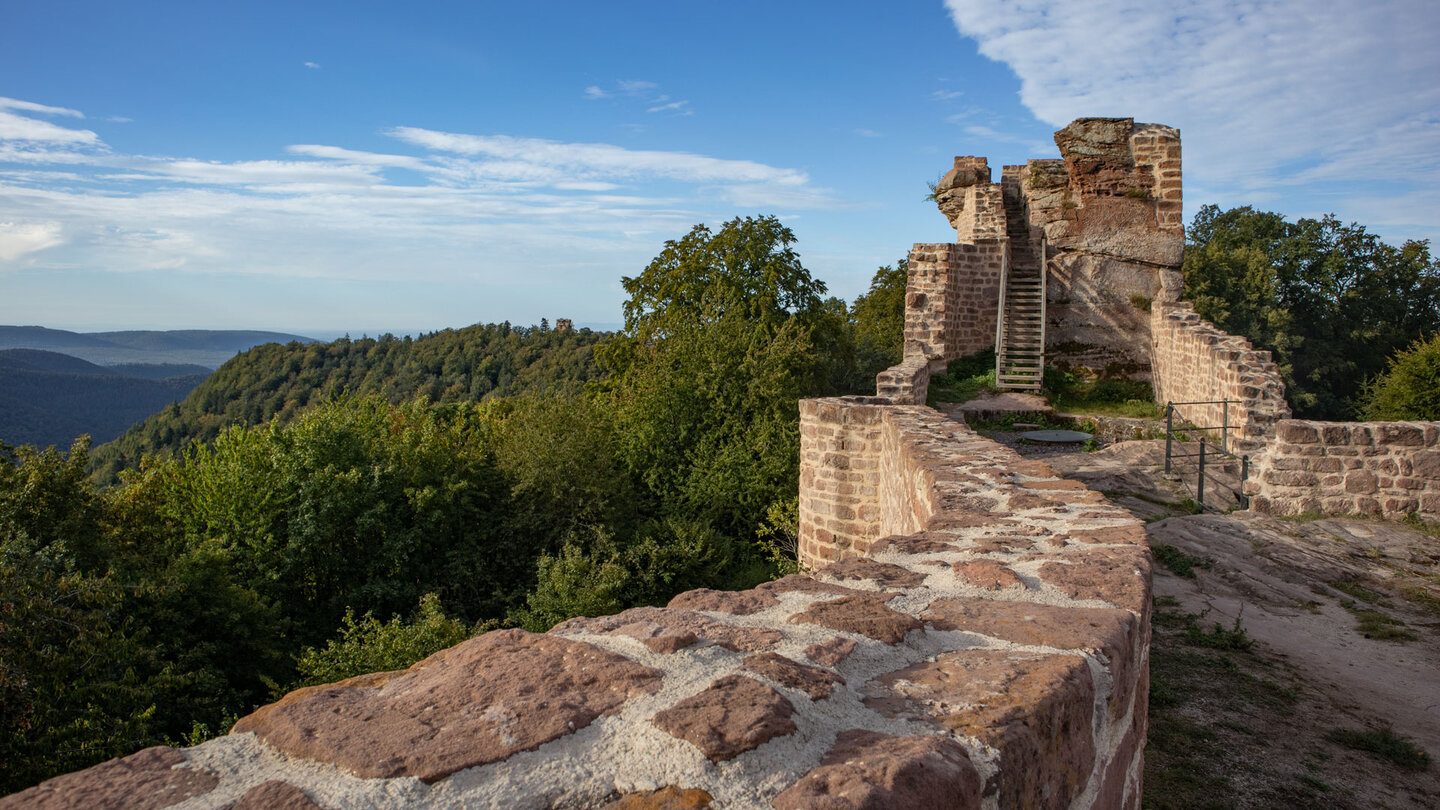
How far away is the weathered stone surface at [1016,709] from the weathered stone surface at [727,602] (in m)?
0.57

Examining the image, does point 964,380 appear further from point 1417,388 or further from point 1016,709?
point 1016,709

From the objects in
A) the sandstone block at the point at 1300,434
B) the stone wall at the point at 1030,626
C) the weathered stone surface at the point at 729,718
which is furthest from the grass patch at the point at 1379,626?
the weathered stone surface at the point at 729,718

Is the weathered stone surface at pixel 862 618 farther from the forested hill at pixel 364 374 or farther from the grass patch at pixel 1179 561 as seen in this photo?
the forested hill at pixel 364 374

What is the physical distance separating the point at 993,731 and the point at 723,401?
1364cm

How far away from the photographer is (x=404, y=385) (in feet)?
193

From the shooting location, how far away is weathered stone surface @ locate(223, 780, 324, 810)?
4.78 ft

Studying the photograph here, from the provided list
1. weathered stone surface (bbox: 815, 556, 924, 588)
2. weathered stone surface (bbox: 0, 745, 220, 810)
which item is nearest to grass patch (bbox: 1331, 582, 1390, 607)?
weathered stone surface (bbox: 815, 556, 924, 588)

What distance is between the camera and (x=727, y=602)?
2596 millimetres

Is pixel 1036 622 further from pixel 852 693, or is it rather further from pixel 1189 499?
pixel 1189 499

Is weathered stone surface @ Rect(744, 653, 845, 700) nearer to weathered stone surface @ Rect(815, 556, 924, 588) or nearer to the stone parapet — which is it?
the stone parapet

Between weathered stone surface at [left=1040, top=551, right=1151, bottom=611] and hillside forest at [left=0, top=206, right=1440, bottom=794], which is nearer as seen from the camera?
weathered stone surface at [left=1040, top=551, right=1151, bottom=611]

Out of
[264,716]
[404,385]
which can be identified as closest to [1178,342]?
[264,716]

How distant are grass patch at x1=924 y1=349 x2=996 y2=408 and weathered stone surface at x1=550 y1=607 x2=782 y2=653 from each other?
38.8 feet

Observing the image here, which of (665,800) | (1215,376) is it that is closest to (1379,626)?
(665,800)
